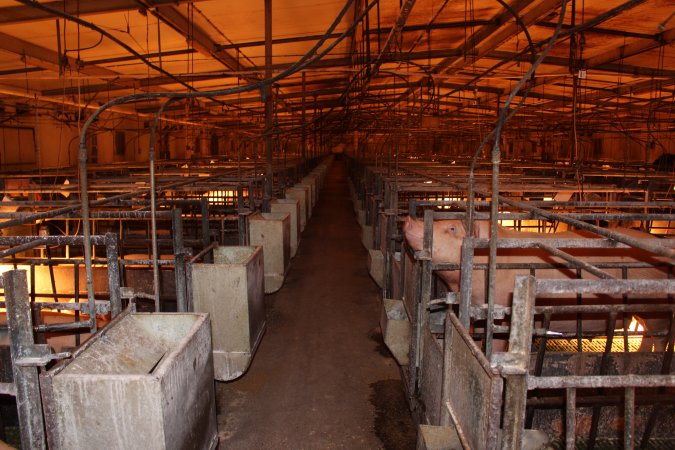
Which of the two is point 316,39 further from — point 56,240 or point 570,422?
point 570,422

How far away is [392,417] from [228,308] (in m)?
2.11

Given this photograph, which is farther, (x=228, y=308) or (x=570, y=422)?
(x=228, y=308)

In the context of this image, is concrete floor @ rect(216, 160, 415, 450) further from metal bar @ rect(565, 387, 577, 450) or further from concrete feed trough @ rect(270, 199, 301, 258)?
metal bar @ rect(565, 387, 577, 450)

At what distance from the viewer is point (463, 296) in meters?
3.09

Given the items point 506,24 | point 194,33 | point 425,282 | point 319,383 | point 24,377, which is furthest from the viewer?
point 506,24

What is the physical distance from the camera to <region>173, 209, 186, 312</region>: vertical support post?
468 cm

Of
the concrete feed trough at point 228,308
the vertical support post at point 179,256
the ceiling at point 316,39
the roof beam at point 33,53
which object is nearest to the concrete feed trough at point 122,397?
the vertical support post at point 179,256

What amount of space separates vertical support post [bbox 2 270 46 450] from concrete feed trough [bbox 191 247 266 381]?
9.33ft

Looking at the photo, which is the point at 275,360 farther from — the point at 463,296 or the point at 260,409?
the point at 463,296

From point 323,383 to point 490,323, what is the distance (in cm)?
307

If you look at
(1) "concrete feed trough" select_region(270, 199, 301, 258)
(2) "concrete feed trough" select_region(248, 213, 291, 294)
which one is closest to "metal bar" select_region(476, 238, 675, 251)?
(2) "concrete feed trough" select_region(248, 213, 291, 294)

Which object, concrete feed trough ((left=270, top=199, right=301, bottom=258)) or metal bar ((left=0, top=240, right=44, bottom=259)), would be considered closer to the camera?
metal bar ((left=0, top=240, right=44, bottom=259))

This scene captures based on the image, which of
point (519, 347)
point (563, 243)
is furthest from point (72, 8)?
point (519, 347)

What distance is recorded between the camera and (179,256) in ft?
15.6
